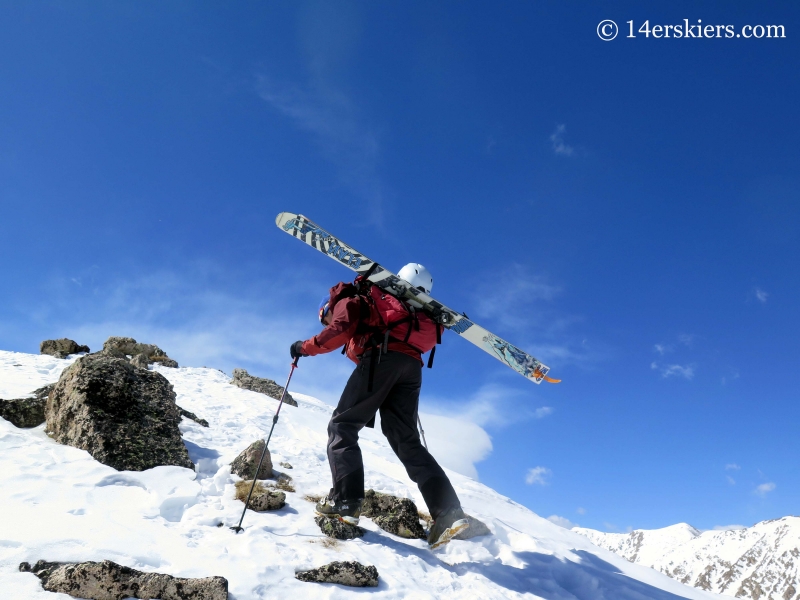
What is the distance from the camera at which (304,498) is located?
682cm

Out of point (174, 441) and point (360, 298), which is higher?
point (360, 298)

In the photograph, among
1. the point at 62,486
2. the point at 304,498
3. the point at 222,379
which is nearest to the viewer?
the point at 62,486

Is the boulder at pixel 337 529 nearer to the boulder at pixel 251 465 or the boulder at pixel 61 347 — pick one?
the boulder at pixel 251 465

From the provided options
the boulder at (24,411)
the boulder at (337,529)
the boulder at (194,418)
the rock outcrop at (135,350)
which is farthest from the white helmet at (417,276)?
the rock outcrop at (135,350)

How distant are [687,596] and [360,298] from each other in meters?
5.63

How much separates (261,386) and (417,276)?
43.4 ft

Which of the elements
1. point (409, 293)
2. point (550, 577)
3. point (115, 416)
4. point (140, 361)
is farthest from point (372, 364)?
point (140, 361)

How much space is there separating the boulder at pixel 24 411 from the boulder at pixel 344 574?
5860 mm

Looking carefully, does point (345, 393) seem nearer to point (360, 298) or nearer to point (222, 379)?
point (360, 298)

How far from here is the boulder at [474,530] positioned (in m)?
6.25

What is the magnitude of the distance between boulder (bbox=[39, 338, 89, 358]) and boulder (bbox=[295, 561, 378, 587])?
2041cm

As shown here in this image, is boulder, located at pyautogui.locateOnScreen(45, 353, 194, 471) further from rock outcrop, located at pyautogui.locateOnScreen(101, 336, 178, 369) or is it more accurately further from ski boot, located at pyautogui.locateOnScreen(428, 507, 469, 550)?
rock outcrop, located at pyautogui.locateOnScreen(101, 336, 178, 369)

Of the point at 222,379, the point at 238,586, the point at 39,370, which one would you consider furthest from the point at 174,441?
the point at 222,379

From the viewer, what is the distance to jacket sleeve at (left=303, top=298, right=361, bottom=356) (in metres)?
6.17
